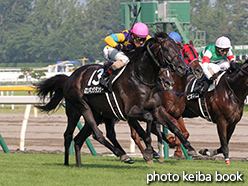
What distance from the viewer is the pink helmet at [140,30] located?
5.06 meters

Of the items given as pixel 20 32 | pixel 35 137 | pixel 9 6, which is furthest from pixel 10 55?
pixel 35 137

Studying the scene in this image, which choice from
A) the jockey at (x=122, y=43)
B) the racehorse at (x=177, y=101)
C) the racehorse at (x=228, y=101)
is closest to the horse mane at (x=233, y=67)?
the racehorse at (x=228, y=101)

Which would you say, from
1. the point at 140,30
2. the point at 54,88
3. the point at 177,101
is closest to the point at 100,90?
the point at 140,30

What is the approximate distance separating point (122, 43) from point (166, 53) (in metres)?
0.75

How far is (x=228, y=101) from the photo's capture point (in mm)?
5984

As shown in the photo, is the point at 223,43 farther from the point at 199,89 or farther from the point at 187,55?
the point at 199,89

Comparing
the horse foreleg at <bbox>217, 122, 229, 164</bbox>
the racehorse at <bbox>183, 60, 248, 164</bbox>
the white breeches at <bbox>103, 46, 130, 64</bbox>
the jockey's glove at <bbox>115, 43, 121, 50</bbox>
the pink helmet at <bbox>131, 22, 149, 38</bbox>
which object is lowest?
the horse foreleg at <bbox>217, 122, 229, 164</bbox>

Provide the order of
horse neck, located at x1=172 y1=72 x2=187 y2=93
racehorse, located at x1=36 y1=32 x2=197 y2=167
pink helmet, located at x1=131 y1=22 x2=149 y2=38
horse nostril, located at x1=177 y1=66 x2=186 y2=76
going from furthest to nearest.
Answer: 1. horse neck, located at x1=172 y1=72 x2=187 y2=93
2. pink helmet, located at x1=131 y1=22 x2=149 y2=38
3. racehorse, located at x1=36 y1=32 x2=197 y2=167
4. horse nostril, located at x1=177 y1=66 x2=186 y2=76

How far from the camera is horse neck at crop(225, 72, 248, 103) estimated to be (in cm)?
598

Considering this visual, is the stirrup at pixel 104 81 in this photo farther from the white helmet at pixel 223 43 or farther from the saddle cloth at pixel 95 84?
the white helmet at pixel 223 43

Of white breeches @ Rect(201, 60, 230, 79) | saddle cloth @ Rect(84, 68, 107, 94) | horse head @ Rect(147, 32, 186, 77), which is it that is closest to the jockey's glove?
saddle cloth @ Rect(84, 68, 107, 94)

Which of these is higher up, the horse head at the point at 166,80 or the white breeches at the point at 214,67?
the horse head at the point at 166,80

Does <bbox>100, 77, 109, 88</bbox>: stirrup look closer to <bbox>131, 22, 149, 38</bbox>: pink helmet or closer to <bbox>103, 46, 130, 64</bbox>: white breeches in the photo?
<bbox>103, 46, 130, 64</bbox>: white breeches

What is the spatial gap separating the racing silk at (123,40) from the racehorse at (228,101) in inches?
53.1
